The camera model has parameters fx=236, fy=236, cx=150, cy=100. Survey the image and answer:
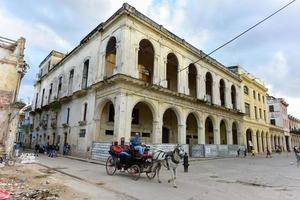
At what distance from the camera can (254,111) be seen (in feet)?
127

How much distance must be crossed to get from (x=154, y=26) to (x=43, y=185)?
654 inches

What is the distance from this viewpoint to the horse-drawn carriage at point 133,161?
9.73 m

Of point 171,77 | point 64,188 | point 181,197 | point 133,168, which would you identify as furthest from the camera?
point 171,77

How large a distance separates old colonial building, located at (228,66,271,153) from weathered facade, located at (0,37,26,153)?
94.9ft

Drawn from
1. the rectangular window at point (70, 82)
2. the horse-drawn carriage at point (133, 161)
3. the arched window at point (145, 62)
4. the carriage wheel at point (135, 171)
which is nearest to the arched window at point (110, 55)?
the arched window at point (145, 62)

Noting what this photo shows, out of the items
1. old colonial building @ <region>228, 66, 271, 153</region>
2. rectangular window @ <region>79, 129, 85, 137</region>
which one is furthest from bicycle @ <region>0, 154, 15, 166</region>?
old colonial building @ <region>228, 66, 271, 153</region>

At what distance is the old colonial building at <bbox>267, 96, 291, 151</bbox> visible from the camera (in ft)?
167

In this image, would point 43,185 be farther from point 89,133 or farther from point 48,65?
point 48,65

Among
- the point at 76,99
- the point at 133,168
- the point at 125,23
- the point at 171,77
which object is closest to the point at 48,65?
the point at 76,99

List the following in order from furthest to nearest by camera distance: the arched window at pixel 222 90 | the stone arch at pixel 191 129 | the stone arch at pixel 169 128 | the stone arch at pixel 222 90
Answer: the arched window at pixel 222 90 < the stone arch at pixel 222 90 < the stone arch at pixel 191 129 < the stone arch at pixel 169 128

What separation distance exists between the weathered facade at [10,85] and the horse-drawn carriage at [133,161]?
873cm

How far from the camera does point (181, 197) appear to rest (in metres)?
6.55

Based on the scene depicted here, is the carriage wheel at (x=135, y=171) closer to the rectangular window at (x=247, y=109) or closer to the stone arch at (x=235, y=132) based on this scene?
the stone arch at (x=235, y=132)

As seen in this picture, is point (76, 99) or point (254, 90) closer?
point (76, 99)
